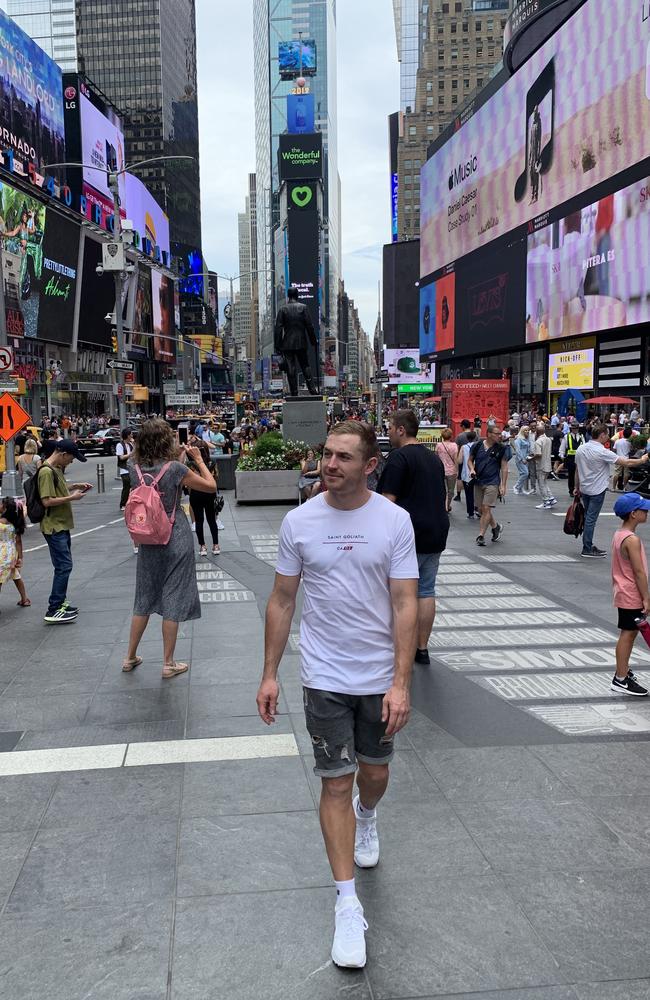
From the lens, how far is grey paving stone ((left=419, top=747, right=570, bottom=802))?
14.0ft

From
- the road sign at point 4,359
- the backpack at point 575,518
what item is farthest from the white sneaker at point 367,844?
the road sign at point 4,359

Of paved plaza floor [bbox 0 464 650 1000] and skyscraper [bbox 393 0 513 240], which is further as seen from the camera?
skyscraper [bbox 393 0 513 240]

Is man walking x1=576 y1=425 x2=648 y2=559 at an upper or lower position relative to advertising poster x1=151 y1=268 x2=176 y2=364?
lower

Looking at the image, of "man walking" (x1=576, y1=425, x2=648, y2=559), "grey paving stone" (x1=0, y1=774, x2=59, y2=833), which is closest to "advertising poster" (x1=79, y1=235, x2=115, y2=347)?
"man walking" (x1=576, y1=425, x2=648, y2=559)

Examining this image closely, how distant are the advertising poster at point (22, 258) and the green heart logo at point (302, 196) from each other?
11659 cm

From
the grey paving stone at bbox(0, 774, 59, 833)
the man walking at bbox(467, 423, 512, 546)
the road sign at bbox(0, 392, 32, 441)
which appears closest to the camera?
the grey paving stone at bbox(0, 774, 59, 833)

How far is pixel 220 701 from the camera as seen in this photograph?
5.75m

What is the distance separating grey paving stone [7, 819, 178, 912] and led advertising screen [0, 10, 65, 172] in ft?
200

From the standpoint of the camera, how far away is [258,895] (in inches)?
133

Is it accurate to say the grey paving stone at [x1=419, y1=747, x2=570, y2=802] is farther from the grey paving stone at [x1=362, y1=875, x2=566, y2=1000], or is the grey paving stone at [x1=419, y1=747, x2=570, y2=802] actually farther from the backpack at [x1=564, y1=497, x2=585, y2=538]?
the backpack at [x1=564, y1=497, x2=585, y2=538]

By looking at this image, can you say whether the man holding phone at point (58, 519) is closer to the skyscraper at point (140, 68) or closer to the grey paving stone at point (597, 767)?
the grey paving stone at point (597, 767)

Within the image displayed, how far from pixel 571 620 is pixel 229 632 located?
10.6 ft

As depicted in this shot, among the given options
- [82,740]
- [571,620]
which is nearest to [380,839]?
[82,740]

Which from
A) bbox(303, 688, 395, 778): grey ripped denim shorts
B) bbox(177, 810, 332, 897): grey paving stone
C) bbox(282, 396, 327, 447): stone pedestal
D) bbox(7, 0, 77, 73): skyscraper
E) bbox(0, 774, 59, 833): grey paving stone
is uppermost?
bbox(7, 0, 77, 73): skyscraper
